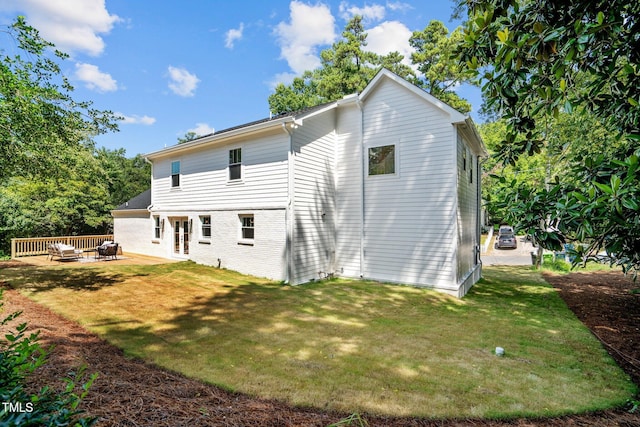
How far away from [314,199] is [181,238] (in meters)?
7.79

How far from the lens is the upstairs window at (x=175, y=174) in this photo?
14.9m

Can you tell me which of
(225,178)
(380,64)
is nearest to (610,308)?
(225,178)

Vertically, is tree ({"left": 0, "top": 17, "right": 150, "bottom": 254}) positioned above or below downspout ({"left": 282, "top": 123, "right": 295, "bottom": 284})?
above

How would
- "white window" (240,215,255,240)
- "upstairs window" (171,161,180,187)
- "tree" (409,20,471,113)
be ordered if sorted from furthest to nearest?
"tree" (409,20,471,113), "upstairs window" (171,161,180,187), "white window" (240,215,255,240)

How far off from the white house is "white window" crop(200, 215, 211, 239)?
0.05m

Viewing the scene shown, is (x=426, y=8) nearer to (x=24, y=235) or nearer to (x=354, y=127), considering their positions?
(x=354, y=127)

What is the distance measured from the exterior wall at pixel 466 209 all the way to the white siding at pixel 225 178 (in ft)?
20.2

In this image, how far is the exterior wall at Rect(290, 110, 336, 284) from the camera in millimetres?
10867

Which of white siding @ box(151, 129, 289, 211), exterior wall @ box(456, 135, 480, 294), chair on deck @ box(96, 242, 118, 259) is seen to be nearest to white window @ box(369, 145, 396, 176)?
exterior wall @ box(456, 135, 480, 294)

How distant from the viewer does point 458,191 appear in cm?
1024

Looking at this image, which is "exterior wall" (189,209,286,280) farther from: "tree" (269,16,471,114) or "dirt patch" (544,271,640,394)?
"tree" (269,16,471,114)

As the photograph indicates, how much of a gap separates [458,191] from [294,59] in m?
23.4

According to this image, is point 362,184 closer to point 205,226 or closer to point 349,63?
point 205,226

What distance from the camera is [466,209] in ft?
39.4
